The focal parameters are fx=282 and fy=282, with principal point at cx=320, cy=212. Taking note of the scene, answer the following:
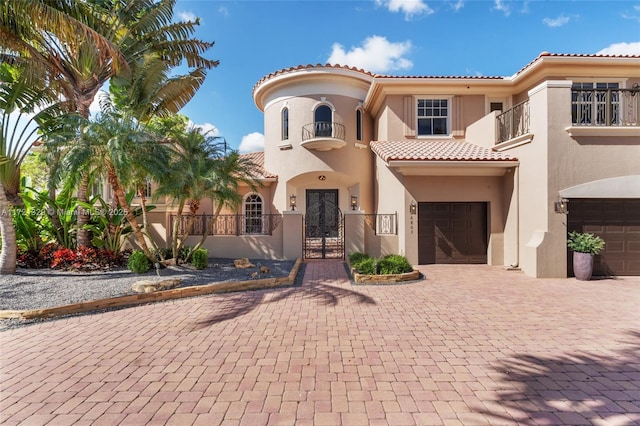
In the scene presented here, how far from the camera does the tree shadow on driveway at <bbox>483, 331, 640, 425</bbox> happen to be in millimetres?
3146

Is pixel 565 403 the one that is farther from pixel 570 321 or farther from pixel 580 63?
pixel 580 63

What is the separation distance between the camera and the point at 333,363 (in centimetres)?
423

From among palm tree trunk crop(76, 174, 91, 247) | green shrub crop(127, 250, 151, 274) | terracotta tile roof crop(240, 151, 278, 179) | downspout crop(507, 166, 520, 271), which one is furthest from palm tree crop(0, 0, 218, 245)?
downspout crop(507, 166, 520, 271)

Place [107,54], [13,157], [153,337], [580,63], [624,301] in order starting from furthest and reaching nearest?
[580,63] < [13,157] < [107,54] < [624,301] < [153,337]

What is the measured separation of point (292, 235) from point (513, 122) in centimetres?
1016

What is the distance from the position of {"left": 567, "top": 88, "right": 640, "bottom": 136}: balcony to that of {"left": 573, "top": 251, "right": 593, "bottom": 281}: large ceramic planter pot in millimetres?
4003

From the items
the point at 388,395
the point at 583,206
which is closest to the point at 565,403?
the point at 388,395

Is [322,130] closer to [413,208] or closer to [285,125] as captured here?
[285,125]

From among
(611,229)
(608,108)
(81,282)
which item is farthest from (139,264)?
(608,108)

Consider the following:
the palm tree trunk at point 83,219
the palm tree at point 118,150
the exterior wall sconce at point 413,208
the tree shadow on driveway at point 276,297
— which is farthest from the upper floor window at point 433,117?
the palm tree trunk at point 83,219

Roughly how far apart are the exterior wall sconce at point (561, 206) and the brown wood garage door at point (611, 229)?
1.22 ft

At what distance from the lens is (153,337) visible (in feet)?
16.8

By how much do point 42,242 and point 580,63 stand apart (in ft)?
72.6

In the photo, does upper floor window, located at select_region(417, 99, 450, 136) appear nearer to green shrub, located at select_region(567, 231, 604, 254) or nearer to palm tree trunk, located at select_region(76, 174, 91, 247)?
green shrub, located at select_region(567, 231, 604, 254)
